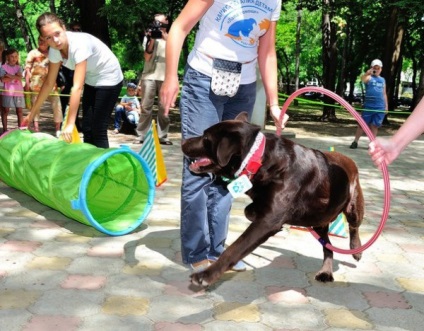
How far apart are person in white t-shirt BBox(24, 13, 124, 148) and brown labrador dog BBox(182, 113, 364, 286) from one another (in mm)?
2143

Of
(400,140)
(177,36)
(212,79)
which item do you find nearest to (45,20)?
(177,36)

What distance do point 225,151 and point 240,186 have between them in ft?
0.72

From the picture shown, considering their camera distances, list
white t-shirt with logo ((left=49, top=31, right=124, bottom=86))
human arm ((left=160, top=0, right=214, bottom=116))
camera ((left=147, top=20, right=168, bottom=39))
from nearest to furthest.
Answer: human arm ((left=160, top=0, right=214, bottom=116)), white t-shirt with logo ((left=49, top=31, right=124, bottom=86)), camera ((left=147, top=20, right=168, bottom=39))

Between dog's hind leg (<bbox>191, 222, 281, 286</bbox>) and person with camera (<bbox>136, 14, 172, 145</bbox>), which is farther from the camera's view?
person with camera (<bbox>136, 14, 172, 145</bbox>)

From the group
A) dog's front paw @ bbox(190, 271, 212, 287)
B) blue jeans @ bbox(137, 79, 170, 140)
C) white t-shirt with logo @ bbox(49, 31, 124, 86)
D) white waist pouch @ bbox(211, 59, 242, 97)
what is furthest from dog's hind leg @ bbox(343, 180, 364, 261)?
blue jeans @ bbox(137, 79, 170, 140)

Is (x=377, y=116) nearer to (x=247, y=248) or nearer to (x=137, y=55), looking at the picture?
(x=247, y=248)

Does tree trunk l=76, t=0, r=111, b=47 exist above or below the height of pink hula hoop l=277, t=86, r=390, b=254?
above

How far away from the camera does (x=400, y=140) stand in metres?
2.52

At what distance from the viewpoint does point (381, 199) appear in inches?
269

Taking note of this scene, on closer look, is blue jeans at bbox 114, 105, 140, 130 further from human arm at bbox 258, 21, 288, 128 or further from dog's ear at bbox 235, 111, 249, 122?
dog's ear at bbox 235, 111, 249, 122

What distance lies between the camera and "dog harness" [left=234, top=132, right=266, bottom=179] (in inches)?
118

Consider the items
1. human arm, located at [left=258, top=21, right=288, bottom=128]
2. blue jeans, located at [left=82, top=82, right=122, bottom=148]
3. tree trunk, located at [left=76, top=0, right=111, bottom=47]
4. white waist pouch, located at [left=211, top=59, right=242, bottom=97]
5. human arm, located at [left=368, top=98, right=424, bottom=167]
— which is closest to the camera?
human arm, located at [left=368, top=98, right=424, bottom=167]

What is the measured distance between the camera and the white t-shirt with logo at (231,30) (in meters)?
3.40

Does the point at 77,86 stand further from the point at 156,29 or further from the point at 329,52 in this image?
the point at 329,52
